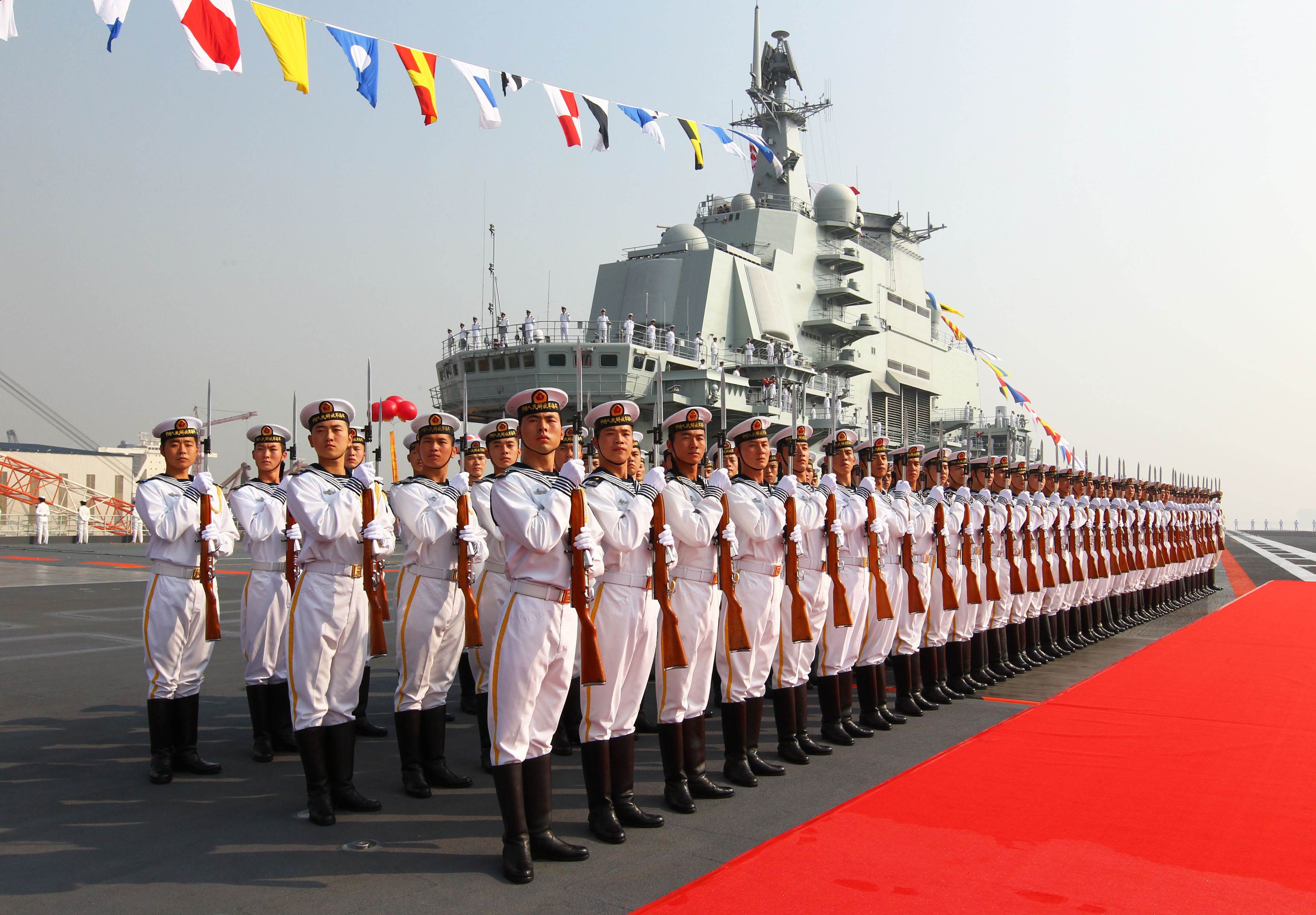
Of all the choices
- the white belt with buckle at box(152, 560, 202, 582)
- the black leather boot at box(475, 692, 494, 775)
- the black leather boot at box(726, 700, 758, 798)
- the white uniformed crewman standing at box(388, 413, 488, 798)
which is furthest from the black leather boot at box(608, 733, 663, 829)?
the white belt with buckle at box(152, 560, 202, 582)

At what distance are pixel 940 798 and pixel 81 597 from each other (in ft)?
43.7

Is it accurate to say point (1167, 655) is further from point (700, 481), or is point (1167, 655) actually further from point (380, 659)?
point (380, 659)

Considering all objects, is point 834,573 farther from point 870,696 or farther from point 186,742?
point 186,742

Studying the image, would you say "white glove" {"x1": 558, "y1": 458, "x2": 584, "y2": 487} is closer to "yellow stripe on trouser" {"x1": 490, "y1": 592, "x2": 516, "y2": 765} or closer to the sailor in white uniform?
the sailor in white uniform

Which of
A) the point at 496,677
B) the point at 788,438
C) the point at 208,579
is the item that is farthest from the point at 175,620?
the point at 788,438

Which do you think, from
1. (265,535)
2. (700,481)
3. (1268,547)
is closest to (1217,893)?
(700,481)

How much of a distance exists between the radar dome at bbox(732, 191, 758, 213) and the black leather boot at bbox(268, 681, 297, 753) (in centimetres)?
2840

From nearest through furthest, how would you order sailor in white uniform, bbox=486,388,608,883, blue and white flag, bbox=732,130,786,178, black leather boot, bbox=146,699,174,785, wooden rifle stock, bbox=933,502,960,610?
sailor in white uniform, bbox=486,388,608,883, black leather boot, bbox=146,699,174,785, wooden rifle stock, bbox=933,502,960,610, blue and white flag, bbox=732,130,786,178

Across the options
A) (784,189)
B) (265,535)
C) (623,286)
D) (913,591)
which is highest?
(784,189)

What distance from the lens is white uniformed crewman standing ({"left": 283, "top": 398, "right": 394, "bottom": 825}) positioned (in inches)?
160

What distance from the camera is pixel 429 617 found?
475 cm

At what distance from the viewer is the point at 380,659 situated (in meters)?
8.95

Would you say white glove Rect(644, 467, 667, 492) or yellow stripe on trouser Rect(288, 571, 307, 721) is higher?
white glove Rect(644, 467, 667, 492)

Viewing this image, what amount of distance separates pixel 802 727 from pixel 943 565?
2.16 metres
